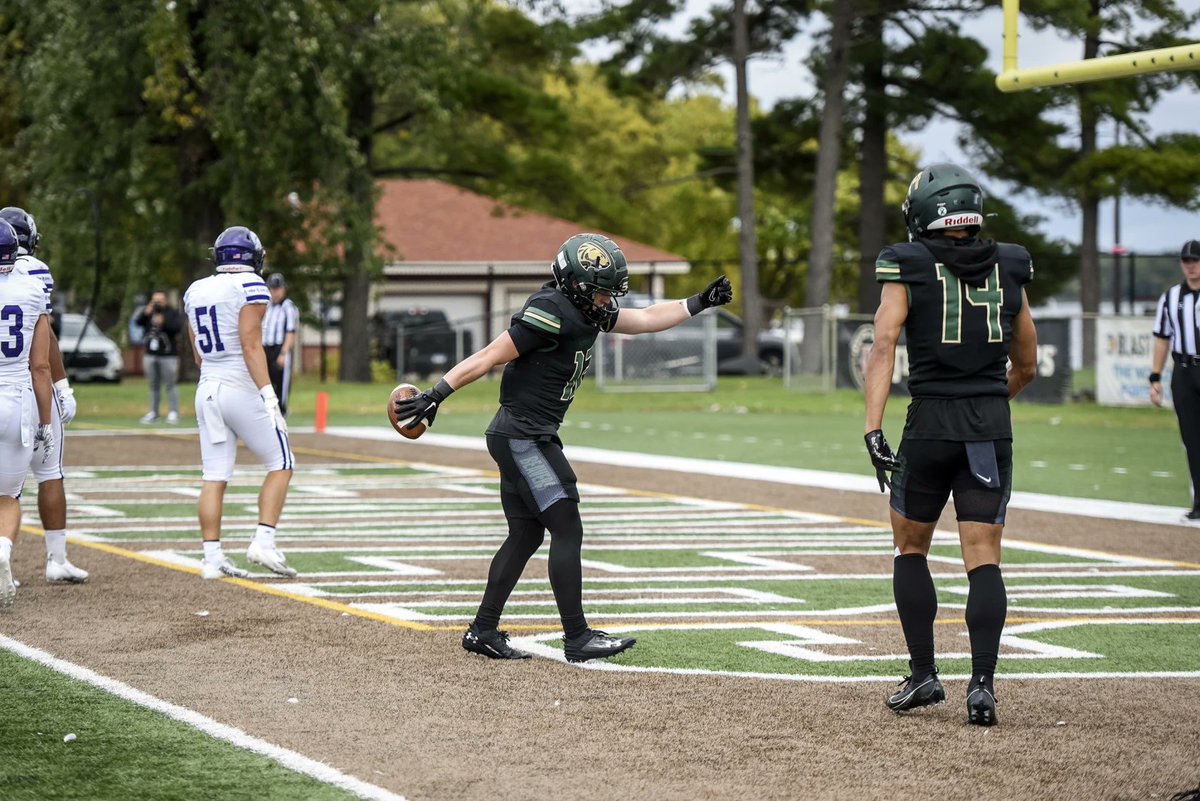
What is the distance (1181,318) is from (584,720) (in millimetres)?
7752

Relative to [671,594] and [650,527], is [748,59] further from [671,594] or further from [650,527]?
[671,594]

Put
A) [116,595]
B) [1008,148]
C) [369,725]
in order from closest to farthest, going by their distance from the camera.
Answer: [369,725] → [116,595] → [1008,148]

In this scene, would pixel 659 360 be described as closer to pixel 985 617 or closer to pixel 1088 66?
pixel 1088 66

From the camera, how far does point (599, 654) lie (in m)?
7.40

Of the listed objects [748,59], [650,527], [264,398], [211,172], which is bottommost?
[650,527]

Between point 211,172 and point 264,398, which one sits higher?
point 211,172

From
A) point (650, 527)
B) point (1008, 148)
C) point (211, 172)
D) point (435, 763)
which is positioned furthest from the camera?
point (1008, 148)

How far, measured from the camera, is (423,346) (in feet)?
139

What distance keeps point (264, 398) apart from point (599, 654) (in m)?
3.42

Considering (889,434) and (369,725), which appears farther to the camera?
(889,434)

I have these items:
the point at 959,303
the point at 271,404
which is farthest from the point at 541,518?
the point at 271,404

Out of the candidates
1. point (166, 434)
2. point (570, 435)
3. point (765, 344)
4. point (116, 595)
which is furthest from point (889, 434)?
point (765, 344)

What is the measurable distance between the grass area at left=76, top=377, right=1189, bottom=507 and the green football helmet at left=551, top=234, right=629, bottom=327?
8969 millimetres

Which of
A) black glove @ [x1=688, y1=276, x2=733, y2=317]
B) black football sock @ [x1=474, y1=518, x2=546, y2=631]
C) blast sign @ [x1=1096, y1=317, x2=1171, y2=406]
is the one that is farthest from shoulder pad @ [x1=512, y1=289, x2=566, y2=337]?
blast sign @ [x1=1096, y1=317, x2=1171, y2=406]
